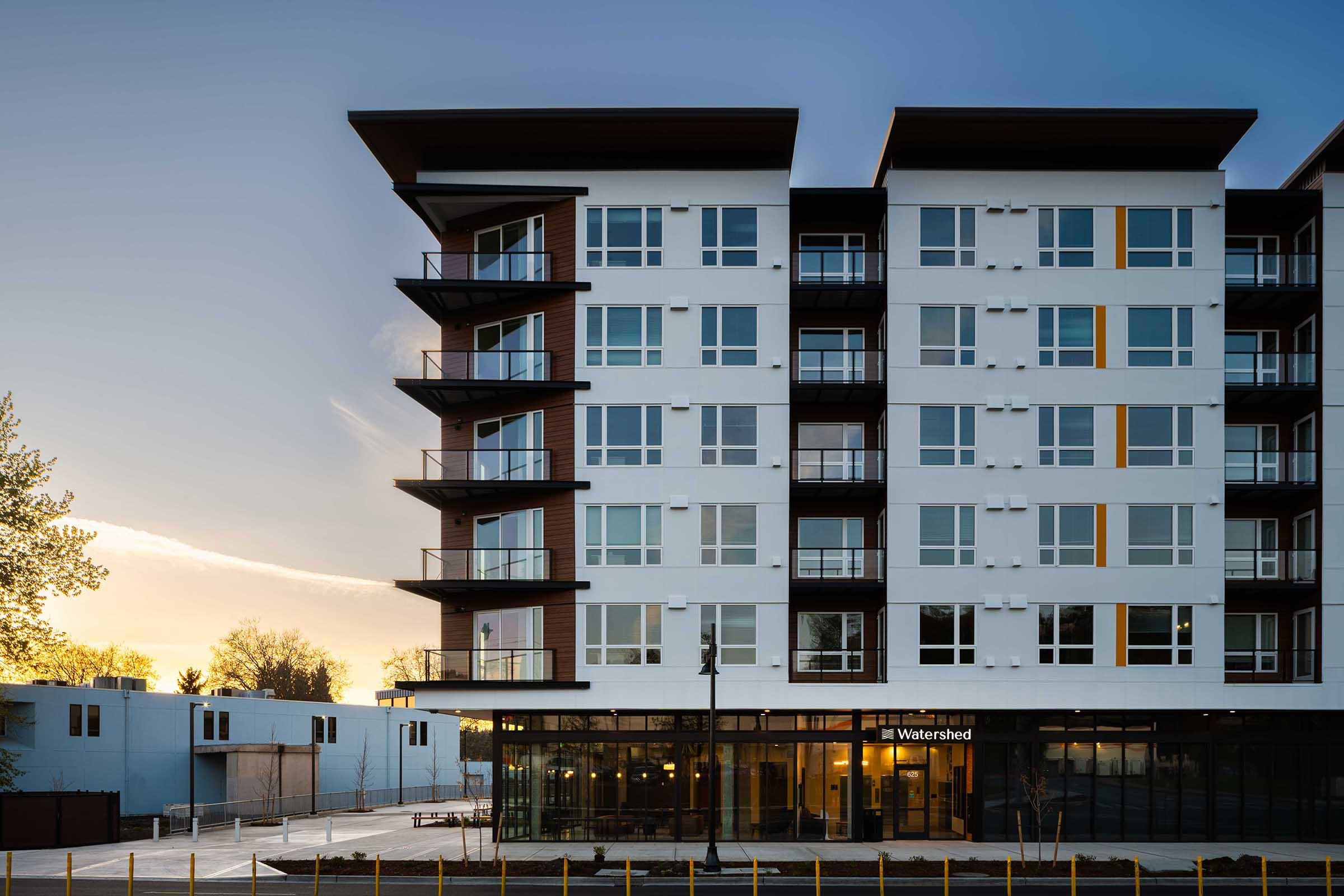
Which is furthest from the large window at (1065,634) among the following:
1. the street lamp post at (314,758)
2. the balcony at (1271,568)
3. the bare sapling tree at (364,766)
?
the bare sapling tree at (364,766)

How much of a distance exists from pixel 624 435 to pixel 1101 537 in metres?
14.5

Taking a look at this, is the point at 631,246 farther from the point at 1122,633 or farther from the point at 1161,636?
the point at 1161,636

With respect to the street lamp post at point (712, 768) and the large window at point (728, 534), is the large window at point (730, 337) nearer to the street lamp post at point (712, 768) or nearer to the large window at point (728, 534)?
the large window at point (728, 534)

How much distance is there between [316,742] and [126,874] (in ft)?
117

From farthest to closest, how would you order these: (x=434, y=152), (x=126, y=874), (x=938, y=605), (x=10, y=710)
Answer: (x=10, y=710)
(x=434, y=152)
(x=938, y=605)
(x=126, y=874)

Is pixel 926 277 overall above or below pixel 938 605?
above

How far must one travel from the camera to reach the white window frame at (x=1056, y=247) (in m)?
33.1

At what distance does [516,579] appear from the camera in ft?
105

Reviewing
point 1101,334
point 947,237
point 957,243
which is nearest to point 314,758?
point 947,237

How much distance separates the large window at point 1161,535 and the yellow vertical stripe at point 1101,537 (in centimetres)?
75

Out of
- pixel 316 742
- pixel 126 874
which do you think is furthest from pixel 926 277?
pixel 316 742

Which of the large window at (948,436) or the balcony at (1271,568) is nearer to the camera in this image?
the balcony at (1271,568)

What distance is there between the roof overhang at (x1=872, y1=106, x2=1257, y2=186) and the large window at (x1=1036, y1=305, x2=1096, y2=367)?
4447 millimetres

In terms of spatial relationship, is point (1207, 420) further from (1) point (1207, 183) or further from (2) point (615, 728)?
(2) point (615, 728)
